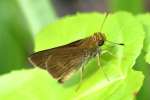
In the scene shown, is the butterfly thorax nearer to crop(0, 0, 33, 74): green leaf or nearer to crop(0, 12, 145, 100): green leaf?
crop(0, 12, 145, 100): green leaf

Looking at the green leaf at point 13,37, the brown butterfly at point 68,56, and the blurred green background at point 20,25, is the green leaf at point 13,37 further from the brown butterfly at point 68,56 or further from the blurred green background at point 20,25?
the brown butterfly at point 68,56

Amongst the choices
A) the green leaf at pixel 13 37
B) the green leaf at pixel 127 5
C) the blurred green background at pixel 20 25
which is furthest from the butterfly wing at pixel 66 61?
the green leaf at pixel 13 37

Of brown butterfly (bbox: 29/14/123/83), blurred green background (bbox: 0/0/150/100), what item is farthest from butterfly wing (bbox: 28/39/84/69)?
blurred green background (bbox: 0/0/150/100)

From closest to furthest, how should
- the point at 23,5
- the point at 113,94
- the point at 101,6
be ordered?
the point at 113,94, the point at 23,5, the point at 101,6

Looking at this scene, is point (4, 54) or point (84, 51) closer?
point (84, 51)

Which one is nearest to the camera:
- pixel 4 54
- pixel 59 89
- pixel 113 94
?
pixel 113 94

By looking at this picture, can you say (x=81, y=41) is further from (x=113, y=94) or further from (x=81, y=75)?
(x=113, y=94)

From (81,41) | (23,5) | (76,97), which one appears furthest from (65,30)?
(23,5)
